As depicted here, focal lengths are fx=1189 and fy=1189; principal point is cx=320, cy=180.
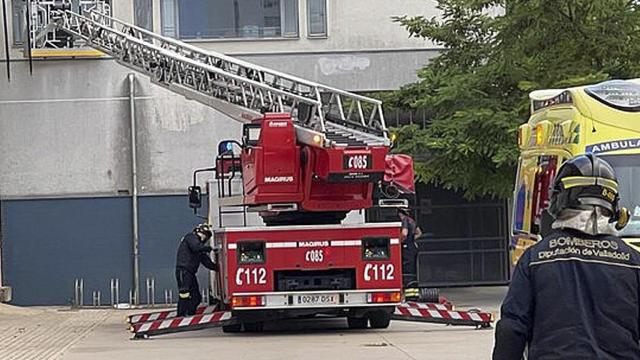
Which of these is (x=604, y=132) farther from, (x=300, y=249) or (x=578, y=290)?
(x=300, y=249)

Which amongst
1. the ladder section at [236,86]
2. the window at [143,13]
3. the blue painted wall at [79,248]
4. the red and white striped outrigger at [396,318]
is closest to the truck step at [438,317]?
Answer: the red and white striped outrigger at [396,318]

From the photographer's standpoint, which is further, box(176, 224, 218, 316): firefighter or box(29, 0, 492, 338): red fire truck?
box(176, 224, 218, 316): firefighter

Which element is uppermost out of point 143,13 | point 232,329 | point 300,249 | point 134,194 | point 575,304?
point 143,13

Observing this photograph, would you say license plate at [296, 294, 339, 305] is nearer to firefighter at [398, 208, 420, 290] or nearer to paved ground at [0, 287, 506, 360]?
paved ground at [0, 287, 506, 360]

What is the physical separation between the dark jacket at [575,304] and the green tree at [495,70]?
48.0ft

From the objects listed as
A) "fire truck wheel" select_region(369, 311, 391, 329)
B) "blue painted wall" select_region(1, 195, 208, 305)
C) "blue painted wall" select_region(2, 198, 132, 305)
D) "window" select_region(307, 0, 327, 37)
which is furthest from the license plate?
"window" select_region(307, 0, 327, 37)

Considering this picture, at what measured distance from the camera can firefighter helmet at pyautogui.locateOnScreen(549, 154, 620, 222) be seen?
16.9 feet

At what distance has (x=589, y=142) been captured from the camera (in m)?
10.3

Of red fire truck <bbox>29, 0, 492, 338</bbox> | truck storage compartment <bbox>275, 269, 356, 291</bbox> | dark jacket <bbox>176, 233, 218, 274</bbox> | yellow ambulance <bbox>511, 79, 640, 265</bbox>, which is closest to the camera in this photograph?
yellow ambulance <bbox>511, 79, 640, 265</bbox>

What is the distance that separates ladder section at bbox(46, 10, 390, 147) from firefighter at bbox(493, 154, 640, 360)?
1090cm

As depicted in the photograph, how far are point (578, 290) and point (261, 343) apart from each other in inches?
453

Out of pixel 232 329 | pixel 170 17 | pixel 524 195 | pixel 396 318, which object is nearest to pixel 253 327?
pixel 232 329

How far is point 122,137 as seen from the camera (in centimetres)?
2627

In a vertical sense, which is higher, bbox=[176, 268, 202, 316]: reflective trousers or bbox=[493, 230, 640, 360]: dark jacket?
bbox=[493, 230, 640, 360]: dark jacket
